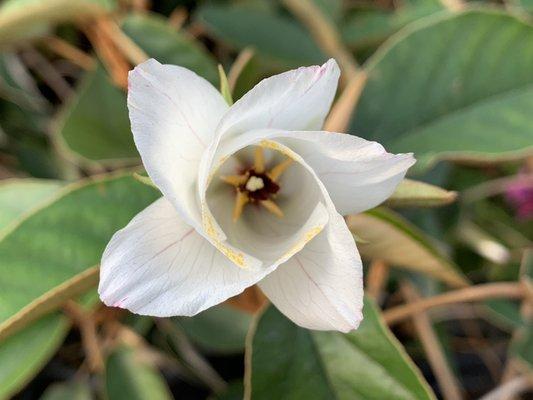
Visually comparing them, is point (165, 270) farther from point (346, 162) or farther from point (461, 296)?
point (461, 296)

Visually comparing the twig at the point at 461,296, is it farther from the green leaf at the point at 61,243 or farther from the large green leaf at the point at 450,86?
the green leaf at the point at 61,243

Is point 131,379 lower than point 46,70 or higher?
lower

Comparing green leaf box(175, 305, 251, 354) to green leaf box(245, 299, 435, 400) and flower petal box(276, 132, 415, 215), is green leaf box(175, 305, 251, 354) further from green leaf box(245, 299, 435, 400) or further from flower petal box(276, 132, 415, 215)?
flower petal box(276, 132, 415, 215)

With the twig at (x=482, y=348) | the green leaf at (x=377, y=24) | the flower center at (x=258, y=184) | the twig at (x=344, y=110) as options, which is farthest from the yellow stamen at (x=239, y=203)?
the twig at (x=482, y=348)

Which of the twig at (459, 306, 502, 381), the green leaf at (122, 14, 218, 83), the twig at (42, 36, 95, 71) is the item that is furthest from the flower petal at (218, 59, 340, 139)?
the twig at (459, 306, 502, 381)

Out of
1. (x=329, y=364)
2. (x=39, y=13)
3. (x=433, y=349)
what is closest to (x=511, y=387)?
(x=433, y=349)

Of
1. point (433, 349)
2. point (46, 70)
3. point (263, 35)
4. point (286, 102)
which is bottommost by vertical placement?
point (433, 349)

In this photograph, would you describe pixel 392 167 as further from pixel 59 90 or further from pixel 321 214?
pixel 59 90

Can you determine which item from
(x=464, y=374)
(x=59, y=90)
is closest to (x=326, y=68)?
(x=59, y=90)
